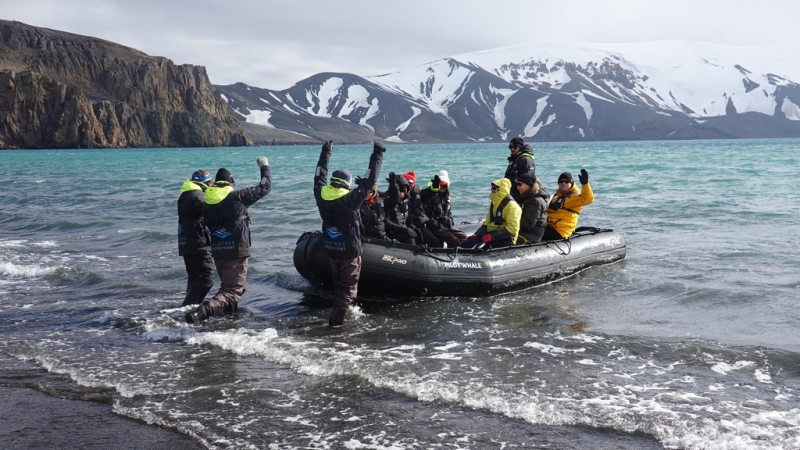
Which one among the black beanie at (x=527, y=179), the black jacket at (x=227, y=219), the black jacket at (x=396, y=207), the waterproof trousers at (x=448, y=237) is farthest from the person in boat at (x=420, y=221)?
the black jacket at (x=227, y=219)

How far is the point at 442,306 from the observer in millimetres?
8227

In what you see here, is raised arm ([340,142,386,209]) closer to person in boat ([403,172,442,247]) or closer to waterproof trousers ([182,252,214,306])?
waterproof trousers ([182,252,214,306])

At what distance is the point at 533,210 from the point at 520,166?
737 mm

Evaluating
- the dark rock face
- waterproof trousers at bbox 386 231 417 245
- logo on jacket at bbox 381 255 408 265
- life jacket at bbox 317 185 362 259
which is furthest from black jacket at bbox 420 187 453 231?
the dark rock face

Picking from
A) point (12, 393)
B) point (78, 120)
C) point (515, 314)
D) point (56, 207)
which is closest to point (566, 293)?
point (515, 314)

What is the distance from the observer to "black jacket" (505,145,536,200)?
9594 millimetres

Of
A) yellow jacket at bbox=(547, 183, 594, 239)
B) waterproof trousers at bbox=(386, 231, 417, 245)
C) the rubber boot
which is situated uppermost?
yellow jacket at bbox=(547, 183, 594, 239)

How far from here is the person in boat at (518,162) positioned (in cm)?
960

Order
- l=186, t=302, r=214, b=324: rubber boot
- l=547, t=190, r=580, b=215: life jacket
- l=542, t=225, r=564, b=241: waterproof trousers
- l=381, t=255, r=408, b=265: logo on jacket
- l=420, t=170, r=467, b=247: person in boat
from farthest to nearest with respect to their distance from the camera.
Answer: l=542, t=225, r=564, b=241: waterproof trousers
l=547, t=190, r=580, b=215: life jacket
l=420, t=170, r=467, b=247: person in boat
l=381, t=255, r=408, b=265: logo on jacket
l=186, t=302, r=214, b=324: rubber boot

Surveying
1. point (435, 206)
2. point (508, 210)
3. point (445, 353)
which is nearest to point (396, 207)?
point (435, 206)

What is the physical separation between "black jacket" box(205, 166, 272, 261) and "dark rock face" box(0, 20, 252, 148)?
121 m

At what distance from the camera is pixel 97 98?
135 m

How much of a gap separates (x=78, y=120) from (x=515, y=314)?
123 m

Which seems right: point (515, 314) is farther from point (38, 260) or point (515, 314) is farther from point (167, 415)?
point (38, 260)
